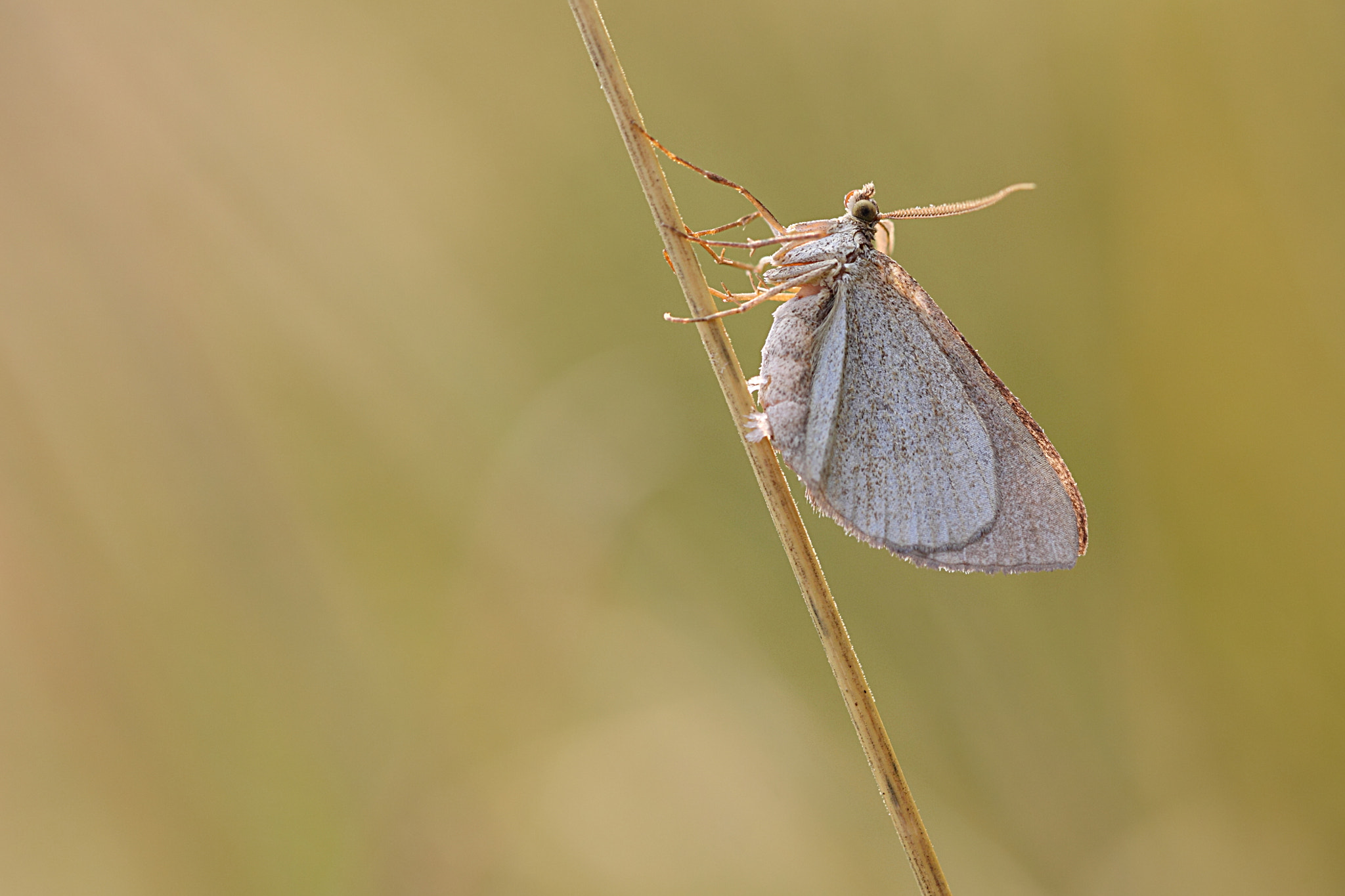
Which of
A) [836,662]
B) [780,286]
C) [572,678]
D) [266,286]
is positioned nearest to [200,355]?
[266,286]

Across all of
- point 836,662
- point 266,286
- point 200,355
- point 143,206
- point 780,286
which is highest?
point 143,206

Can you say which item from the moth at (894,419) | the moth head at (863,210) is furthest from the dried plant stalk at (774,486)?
the moth head at (863,210)

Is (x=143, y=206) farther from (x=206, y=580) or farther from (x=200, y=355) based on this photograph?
(x=206, y=580)

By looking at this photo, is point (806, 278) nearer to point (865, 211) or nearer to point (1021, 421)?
point (865, 211)

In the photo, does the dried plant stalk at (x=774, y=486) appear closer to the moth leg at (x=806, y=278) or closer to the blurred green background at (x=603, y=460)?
the moth leg at (x=806, y=278)

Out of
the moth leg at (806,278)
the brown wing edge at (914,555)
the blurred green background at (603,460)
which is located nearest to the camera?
the brown wing edge at (914,555)
